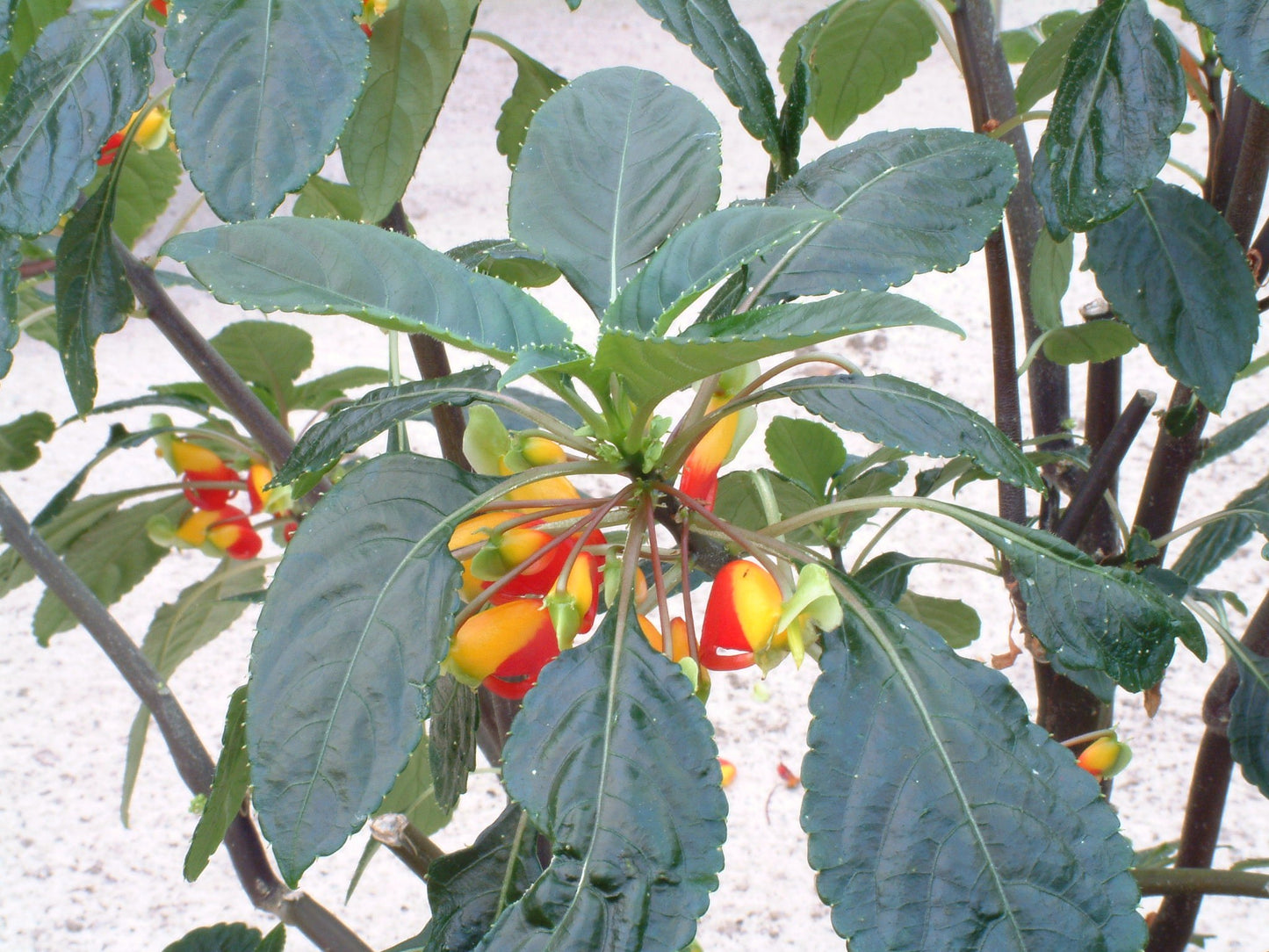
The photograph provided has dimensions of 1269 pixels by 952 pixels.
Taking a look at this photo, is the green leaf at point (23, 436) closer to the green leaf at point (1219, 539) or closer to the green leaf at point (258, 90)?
the green leaf at point (258, 90)

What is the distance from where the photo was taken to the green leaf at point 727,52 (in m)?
0.31

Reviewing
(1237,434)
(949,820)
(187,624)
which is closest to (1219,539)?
(1237,434)

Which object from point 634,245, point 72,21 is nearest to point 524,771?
point 634,245

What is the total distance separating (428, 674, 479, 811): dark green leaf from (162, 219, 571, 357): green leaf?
5.0 inches

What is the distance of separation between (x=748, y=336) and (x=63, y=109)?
230 millimetres

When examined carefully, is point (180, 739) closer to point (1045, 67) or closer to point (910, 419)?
A: point (910, 419)

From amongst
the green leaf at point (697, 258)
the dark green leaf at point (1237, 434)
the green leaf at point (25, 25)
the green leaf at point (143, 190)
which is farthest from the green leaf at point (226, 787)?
the dark green leaf at point (1237, 434)

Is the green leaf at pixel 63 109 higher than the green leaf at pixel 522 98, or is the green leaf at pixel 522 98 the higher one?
the green leaf at pixel 522 98

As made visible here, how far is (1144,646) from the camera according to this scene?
0.94 feet

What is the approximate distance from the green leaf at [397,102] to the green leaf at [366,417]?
74mm

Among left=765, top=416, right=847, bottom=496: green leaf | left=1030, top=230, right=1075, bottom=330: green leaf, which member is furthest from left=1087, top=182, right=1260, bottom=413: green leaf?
left=765, top=416, right=847, bottom=496: green leaf

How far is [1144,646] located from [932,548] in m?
0.96

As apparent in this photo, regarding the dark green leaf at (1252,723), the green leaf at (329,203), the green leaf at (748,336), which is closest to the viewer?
the green leaf at (748,336)

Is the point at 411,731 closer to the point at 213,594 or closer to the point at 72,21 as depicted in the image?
the point at 72,21
